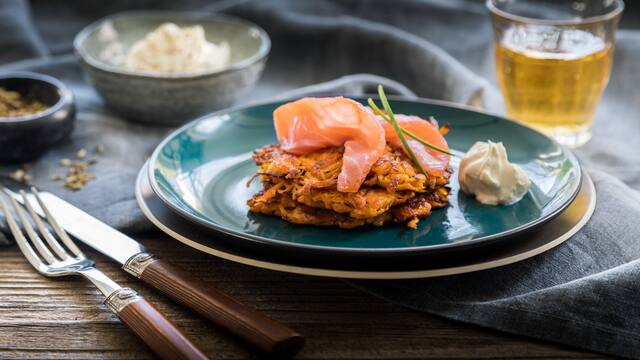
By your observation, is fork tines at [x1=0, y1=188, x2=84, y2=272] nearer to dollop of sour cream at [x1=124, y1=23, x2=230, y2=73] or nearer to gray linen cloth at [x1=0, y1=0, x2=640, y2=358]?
gray linen cloth at [x1=0, y1=0, x2=640, y2=358]

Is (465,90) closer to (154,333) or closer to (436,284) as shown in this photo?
(436,284)

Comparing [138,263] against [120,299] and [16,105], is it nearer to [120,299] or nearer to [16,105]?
[120,299]

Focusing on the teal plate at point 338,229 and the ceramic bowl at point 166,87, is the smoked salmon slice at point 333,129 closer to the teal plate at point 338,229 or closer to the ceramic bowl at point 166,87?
the teal plate at point 338,229

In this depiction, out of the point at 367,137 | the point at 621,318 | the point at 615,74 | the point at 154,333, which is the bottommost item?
the point at 615,74

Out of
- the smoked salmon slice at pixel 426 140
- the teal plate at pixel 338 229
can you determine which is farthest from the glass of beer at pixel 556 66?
the smoked salmon slice at pixel 426 140

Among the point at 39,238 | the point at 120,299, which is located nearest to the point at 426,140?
the point at 120,299

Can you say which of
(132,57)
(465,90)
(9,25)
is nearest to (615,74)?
(465,90)
